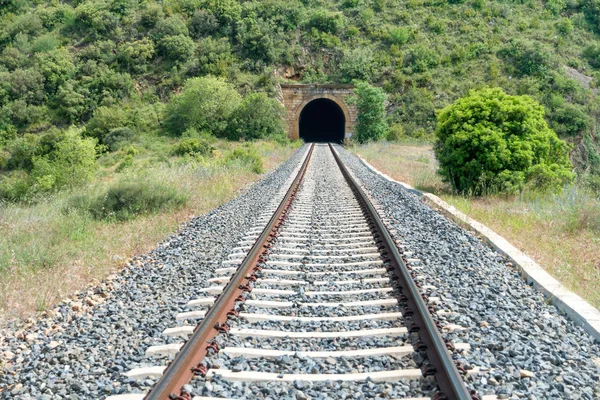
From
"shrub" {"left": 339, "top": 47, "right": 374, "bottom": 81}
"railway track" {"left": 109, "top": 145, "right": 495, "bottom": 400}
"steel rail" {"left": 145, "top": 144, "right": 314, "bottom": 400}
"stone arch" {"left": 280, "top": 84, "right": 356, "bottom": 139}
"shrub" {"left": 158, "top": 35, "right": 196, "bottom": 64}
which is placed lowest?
"railway track" {"left": 109, "top": 145, "right": 495, "bottom": 400}

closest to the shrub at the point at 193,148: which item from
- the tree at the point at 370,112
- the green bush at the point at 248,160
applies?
the green bush at the point at 248,160

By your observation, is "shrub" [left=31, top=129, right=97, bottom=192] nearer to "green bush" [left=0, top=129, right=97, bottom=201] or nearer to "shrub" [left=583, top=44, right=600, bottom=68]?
"green bush" [left=0, top=129, right=97, bottom=201]

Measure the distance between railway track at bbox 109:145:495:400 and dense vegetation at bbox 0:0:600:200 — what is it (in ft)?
79.6

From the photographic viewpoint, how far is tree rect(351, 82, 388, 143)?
3903cm

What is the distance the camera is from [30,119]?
41625mm

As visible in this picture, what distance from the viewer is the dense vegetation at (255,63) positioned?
35.7 metres

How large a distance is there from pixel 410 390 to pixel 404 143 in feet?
109

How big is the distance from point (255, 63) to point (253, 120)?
1299 cm

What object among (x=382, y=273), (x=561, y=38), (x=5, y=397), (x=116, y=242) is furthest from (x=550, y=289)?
(x=561, y=38)

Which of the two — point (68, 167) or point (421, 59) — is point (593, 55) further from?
point (68, 167)

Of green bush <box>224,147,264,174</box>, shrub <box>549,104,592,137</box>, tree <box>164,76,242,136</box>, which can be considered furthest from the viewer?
tree <box>164,76,242,136</box>

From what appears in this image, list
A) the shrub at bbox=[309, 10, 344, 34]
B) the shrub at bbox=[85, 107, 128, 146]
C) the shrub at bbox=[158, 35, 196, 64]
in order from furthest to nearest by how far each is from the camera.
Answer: the shrub at bbox=[309, 10, 344, 34]
the shrub at bbox=[158, 35, 196, 64]
the shrub at bbox=[85, 107, 128, 146]

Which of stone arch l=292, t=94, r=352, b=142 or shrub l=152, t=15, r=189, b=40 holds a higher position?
shrub l=152, t=15, r=189, b=40

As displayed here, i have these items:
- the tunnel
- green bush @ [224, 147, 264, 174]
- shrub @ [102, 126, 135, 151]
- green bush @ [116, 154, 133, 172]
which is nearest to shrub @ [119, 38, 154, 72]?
shrub @ [102, 126, 135, 151]
